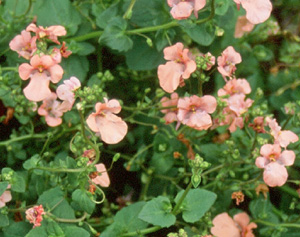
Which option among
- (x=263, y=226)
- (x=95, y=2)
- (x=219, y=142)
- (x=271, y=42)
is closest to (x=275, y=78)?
(x=271, y=42)

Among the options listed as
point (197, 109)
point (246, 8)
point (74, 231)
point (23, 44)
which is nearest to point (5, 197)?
point (74, 231)

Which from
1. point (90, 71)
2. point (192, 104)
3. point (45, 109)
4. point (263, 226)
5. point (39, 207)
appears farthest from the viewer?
point (90, 71)

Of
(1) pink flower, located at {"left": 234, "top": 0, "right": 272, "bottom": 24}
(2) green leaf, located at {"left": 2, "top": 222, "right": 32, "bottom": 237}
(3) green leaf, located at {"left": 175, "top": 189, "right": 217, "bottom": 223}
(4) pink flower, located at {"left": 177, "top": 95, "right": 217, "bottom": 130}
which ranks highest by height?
(1) pink flower, located at {"left": 234, "top": 0, "right": 272, "bottom": 24}

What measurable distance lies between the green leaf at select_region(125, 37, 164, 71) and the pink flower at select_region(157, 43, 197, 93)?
0.88 ft

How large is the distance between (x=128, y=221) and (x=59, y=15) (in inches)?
26.5

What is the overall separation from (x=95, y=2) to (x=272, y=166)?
0.74 m

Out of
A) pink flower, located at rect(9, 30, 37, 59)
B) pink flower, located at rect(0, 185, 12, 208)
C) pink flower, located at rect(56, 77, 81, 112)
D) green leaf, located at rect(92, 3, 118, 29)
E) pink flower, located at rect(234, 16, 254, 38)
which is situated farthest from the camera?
pink flower, located at rect(234, 16, 254, 38)

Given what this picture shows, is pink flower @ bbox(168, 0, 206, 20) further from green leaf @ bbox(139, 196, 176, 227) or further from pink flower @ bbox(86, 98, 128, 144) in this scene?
green leaf @ bbox(139, 196, 176, 227)

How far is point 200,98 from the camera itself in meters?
1.36

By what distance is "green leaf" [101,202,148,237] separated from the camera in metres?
1.35

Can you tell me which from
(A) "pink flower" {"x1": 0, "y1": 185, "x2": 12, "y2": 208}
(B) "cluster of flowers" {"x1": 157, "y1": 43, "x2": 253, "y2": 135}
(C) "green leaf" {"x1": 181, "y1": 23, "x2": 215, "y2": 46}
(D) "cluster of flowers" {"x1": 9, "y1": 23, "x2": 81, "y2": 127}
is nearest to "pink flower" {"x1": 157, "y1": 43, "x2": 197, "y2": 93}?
(B) "cluster of flowers" {"x1": 157, "y1": 43, "x2": 253, "y2": 135}

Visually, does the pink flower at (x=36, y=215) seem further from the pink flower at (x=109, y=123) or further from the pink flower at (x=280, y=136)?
the pink flower at (x=280, y=136)

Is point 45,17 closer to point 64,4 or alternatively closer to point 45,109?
point 64,4

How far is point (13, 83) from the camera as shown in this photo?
1528 mm
